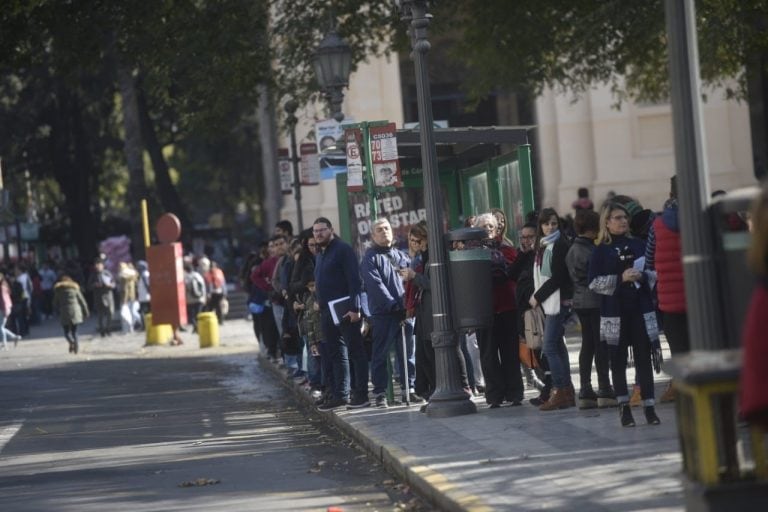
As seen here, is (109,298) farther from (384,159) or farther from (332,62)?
(384,159)

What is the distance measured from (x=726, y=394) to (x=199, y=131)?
20074 millimetres

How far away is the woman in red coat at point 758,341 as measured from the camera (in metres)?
5.66

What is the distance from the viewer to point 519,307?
14883 millimetres

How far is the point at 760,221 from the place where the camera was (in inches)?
222

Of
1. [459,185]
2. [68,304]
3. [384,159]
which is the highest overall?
[384,159]

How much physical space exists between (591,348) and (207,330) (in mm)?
18987

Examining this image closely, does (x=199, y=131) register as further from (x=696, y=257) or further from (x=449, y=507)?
(x=696, y=257)

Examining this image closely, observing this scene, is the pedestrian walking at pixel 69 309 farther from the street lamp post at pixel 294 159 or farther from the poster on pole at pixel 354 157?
the poster on pole at pixel 354 157

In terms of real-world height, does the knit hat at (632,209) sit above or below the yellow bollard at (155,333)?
above

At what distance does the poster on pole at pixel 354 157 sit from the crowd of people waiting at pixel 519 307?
82 cm

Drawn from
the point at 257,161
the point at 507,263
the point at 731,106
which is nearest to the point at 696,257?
the point at 507,263

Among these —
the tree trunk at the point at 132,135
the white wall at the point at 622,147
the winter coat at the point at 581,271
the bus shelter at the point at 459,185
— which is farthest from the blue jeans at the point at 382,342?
the white wall at the point at 622,147

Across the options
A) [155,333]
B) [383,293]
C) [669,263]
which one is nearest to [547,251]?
[383,293]

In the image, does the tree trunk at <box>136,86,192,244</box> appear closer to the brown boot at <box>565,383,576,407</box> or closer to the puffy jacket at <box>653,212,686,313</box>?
the brown boot at <box>565,383,576,407</box>
